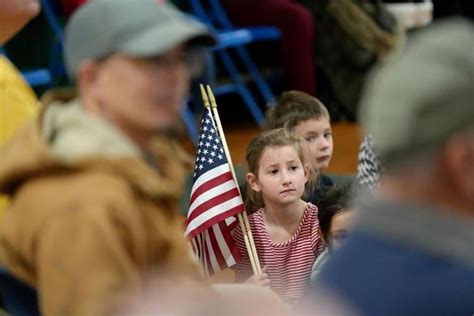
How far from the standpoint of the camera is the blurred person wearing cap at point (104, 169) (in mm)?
1333

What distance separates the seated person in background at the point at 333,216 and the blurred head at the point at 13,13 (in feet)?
3.47

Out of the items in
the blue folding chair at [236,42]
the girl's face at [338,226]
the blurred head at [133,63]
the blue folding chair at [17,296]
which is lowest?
the blue folding chair at [236,42]

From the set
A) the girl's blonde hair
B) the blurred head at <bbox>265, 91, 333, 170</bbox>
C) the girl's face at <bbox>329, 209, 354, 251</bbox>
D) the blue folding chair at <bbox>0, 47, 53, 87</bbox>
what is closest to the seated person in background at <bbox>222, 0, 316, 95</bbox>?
the blue folding chair at <bbox>0, 47, 53, 87</bbox>

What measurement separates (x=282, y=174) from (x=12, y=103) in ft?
4.04

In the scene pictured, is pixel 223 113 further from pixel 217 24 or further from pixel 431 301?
pixel 431 301

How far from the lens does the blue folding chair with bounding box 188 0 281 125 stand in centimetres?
565

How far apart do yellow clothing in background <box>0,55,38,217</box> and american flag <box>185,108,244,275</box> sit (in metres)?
1.02

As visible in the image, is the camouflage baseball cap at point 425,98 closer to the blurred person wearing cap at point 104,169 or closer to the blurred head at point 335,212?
the blurred person wearing cap at point 104,169

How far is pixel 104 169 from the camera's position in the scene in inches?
54.6

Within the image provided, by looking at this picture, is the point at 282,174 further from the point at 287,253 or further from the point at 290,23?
the point at 290,23

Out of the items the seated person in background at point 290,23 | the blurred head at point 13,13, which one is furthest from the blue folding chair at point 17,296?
the seated person in background at point 290,23

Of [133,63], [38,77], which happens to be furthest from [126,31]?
[38,77]

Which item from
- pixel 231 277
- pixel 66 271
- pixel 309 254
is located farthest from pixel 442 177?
pixel 231 277

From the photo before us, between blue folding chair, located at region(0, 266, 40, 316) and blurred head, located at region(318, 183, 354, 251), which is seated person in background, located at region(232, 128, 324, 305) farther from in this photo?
blue folding chair, located at region(0, 266, 40, 316)
